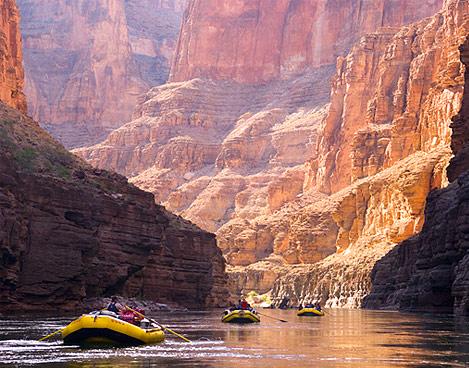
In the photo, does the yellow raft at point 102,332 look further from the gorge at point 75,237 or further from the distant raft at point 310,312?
the distant raft at point 310,312

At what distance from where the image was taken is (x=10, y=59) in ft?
355

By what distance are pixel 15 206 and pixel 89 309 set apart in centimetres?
1027

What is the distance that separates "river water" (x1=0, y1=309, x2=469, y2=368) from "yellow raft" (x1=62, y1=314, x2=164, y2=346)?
648mm

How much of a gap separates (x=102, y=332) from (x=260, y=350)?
21.9 feet

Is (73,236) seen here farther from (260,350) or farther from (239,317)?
(260,350)

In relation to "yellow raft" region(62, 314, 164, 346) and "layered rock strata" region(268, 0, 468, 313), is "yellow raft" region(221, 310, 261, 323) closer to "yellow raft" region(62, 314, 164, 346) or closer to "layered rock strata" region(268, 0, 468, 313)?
"yellow raft" region(62, 314, 164, 346)

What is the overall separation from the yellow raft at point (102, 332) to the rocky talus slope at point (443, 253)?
101ft

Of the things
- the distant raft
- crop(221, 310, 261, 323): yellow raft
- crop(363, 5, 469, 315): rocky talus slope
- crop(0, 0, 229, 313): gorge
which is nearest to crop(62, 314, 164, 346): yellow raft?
crop(221, 310, 261, 323): yellow raft

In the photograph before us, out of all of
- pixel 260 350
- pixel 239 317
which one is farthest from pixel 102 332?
pixel 239 317

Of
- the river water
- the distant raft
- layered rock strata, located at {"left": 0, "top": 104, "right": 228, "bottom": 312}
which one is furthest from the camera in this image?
the distant raft

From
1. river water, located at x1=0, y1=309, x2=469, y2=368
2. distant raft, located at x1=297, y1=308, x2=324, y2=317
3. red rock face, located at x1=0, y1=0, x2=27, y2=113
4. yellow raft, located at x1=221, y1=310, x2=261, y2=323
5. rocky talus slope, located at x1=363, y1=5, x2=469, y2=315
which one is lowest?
river water, located at x1=0, y1=309, x2=469, y2=368

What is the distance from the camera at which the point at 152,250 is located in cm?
9031

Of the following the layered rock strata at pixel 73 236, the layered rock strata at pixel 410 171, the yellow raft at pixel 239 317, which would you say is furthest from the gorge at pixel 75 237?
the layered rock strata at pixel 410 171

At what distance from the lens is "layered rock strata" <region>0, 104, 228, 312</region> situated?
74.2 m
